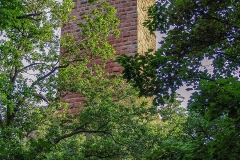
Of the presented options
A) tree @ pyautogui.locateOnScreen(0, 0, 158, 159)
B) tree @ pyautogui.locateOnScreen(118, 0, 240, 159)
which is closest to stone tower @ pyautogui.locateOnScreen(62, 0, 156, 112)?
tree @ pyautogui.locateOnScreen(0, 0, 158, 159)

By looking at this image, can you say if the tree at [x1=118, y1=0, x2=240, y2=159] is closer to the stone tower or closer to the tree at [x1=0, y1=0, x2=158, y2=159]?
the tree at [x1=0, y1=0, x2=158, y2=159]

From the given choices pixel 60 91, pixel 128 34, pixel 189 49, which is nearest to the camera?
pixel 189 49

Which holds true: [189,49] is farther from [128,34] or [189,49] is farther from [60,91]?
[128,34]

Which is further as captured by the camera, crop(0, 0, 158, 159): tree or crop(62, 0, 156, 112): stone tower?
crop(62, 0, 156, 112): stone tower

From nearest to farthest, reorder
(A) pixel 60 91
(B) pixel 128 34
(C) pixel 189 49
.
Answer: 1. (C) pixel 189 49
2. (A) pixel 60 91
3. (B) pixel 128 34

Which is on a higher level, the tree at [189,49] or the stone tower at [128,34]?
the stone tower at [128,34]

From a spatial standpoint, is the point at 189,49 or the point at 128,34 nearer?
the point at 189,49

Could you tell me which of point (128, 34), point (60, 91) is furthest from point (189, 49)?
point (128, 34)

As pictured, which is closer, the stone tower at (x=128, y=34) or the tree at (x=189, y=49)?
the tree at (x=189, y=49)

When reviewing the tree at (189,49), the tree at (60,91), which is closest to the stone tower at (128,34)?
the tree at (60,91)

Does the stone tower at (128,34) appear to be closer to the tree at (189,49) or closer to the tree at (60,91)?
the tree at (60,91)

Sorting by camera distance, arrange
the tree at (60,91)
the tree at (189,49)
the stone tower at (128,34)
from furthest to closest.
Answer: the stone tower at (128,34) → the tree at (60,91) → the tree at (189,49)

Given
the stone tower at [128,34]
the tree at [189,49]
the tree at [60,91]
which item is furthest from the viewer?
the stone tower at [128,34]

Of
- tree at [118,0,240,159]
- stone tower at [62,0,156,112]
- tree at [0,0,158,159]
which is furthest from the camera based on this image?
stone tower at [62,0,156,112]
